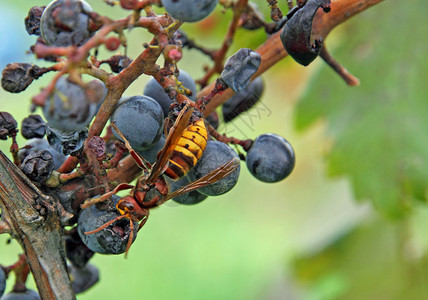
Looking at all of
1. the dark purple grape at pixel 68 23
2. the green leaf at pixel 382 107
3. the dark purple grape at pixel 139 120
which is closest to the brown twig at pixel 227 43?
the dark purple grape at pixel 139 120

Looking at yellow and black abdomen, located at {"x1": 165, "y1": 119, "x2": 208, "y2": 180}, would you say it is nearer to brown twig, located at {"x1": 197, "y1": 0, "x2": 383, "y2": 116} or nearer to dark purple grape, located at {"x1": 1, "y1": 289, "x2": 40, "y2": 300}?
brown twig, located at {"x1": 197, "y1": 0, "x2": 383, "y2": 116}

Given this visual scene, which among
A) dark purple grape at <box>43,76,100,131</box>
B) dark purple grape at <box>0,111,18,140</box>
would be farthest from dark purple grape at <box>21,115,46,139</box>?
dark purple grape at <box>43,76,100,131</box>

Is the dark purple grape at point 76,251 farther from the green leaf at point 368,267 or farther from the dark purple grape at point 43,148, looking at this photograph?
the green leaf at point 368,267

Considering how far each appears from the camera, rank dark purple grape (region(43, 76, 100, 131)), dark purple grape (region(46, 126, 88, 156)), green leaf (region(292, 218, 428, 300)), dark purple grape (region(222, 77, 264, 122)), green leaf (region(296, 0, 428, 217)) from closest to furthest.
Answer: dark purple grape (region(43, 76, 100, 131))
dark purple grape (region(46, 126, 88, 156))
dark purple grape (region(222, 77, 264, 122))
green leaf (region(296, 0, 428, 217))
green leaf (region(292, 218, 428, 300))

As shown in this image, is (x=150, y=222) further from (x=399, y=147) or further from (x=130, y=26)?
(x=130, y=26)

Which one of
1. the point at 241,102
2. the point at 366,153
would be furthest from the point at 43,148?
the point at 366,153

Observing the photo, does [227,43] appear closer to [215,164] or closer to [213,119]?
[213,119]
